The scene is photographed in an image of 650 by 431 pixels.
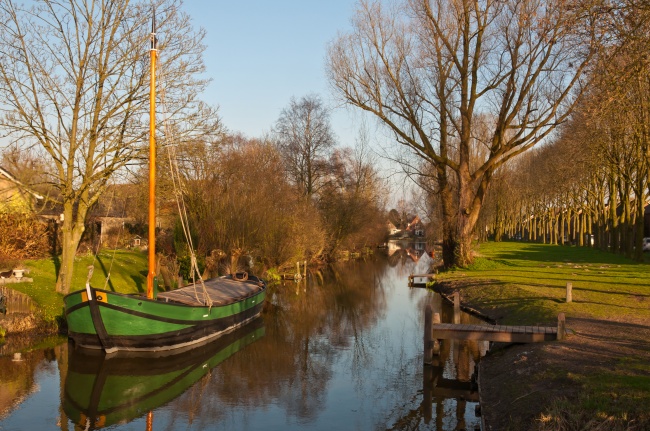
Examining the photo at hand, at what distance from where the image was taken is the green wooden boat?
1448 cm

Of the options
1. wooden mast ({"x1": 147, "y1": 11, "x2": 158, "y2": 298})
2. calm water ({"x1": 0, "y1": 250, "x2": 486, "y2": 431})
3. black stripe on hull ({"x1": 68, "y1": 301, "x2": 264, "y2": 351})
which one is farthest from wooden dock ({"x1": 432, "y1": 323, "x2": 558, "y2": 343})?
wooden mast ({"x1": 147, "y1": 11, "x2": 158, "y2": 298})

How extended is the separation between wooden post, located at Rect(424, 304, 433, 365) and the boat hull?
6.42 meters

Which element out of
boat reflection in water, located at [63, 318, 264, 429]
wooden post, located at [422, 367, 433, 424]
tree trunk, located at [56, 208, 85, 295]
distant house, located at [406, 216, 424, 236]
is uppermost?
distant house, located at [406, 216, 424, 236]

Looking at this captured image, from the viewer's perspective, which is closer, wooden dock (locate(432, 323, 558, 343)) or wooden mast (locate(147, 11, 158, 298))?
wooden dock (locate(432, 323, 558, 343))

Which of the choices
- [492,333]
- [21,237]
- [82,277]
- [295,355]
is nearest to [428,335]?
[492,333]

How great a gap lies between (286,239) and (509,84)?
14.3m

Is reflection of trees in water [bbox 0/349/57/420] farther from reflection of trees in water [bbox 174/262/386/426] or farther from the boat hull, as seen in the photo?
reflection of trees in water [bbox 174/262/386/426]

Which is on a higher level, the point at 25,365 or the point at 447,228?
the point at 447,228

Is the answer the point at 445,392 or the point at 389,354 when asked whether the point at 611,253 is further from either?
the point at 445,392

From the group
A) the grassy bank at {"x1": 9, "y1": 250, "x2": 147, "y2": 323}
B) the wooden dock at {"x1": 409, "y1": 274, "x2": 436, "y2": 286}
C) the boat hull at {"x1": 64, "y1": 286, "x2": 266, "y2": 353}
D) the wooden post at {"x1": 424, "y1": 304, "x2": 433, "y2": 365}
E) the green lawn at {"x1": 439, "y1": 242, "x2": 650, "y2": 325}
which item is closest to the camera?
the wooden post at {"x1": 424, "y1": 304, "x2": 433, "y2": 365}

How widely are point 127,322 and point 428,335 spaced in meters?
7.37

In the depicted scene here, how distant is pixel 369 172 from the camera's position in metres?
Result: 57.0

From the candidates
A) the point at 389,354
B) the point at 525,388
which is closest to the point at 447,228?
the point at 389,354

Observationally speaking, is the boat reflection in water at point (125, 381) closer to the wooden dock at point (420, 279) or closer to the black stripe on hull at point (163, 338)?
the black stripe on hull at point (163, 338)
